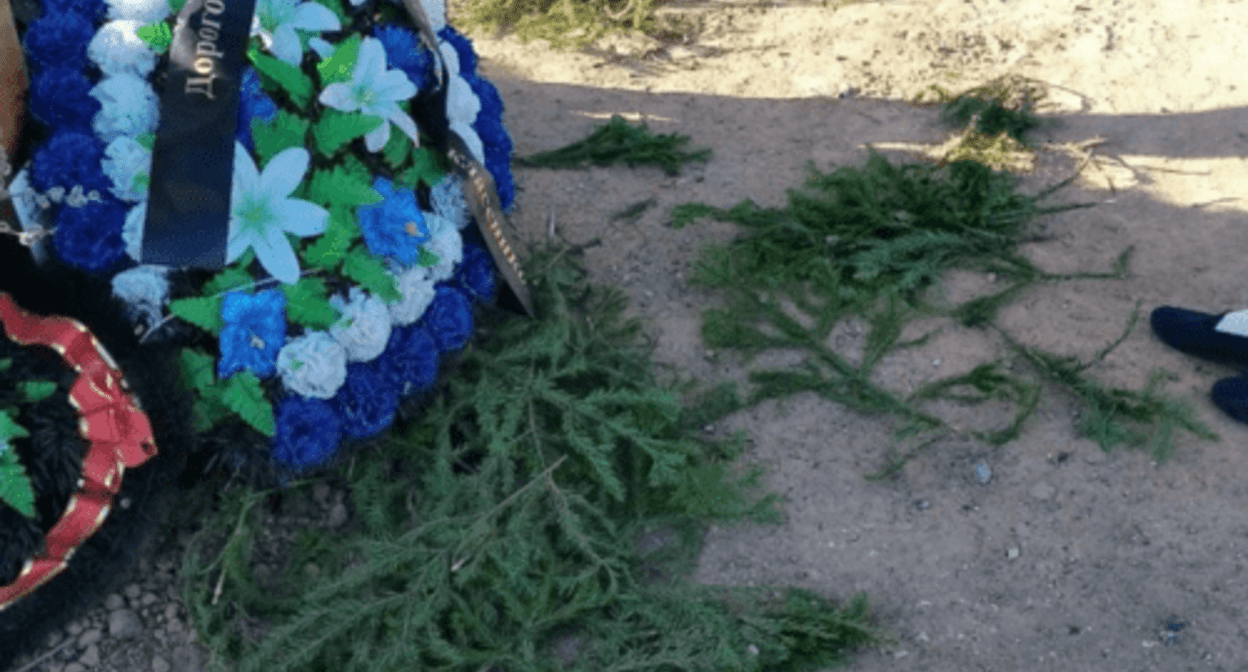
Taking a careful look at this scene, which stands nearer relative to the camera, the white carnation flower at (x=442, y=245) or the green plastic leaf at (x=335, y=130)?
the green plastic leaf at (x=335, y=130)

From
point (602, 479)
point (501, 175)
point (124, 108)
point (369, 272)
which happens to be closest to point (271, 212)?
point (369, 272)

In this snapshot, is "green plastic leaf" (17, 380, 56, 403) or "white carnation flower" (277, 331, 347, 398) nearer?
"green plastic leaf" (17, 380, 56, 403)

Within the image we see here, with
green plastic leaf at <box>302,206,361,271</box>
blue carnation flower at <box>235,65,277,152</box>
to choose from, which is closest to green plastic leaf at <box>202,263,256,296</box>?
green plastic leaf at <box>302,206,361,271</box>

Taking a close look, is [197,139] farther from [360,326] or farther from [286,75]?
[360,326]

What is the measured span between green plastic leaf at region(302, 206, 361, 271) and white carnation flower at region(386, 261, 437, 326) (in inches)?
6.4

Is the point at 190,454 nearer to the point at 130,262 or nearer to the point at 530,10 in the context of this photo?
the point at 130,262

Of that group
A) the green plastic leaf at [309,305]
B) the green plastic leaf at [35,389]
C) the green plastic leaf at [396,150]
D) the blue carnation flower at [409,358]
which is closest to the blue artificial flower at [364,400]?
the blue carnation flower at [409,358]

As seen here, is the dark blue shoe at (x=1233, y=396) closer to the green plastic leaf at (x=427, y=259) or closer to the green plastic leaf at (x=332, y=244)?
the green plastic leaf at (x=427, y=259)

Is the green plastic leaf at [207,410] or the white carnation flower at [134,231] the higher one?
the white carnation flower at [134,231]

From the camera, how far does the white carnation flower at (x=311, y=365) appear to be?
2564 millimetres

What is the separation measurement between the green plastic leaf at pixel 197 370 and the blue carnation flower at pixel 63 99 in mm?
537

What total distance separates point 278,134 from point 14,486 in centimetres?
91

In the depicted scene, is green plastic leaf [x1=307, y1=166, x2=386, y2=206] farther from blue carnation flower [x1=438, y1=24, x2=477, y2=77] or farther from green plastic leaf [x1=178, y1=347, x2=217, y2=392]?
blue carnation flower [x1=438, y1=24, x2=477, y2=77]

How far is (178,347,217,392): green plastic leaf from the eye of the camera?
8.41ft
